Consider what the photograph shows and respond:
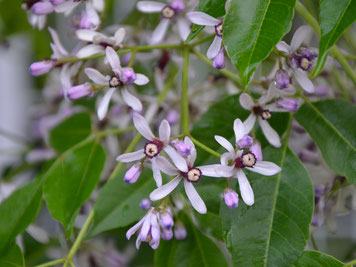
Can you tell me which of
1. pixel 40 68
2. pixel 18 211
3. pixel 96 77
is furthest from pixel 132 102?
pixel 18 211

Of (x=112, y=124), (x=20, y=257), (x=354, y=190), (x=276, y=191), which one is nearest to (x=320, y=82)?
(x=354, y=190)

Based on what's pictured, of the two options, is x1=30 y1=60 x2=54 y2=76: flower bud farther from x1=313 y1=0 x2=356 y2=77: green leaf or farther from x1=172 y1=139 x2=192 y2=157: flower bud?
x1=313 y1=0 x2=356 y2=77: green leaf

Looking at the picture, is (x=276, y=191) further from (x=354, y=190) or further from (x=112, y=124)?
(x=112, y=124)

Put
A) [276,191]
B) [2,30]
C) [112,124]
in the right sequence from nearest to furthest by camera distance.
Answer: [276,191] → [112,124] → [2,30]

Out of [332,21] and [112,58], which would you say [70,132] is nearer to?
[112,58]

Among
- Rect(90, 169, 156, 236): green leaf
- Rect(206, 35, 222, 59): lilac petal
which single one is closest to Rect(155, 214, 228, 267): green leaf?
Rect(90, 169, 156, 236): green leaf

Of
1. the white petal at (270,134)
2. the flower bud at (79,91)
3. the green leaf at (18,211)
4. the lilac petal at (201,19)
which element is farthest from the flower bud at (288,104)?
the green leaf at (18,211)
